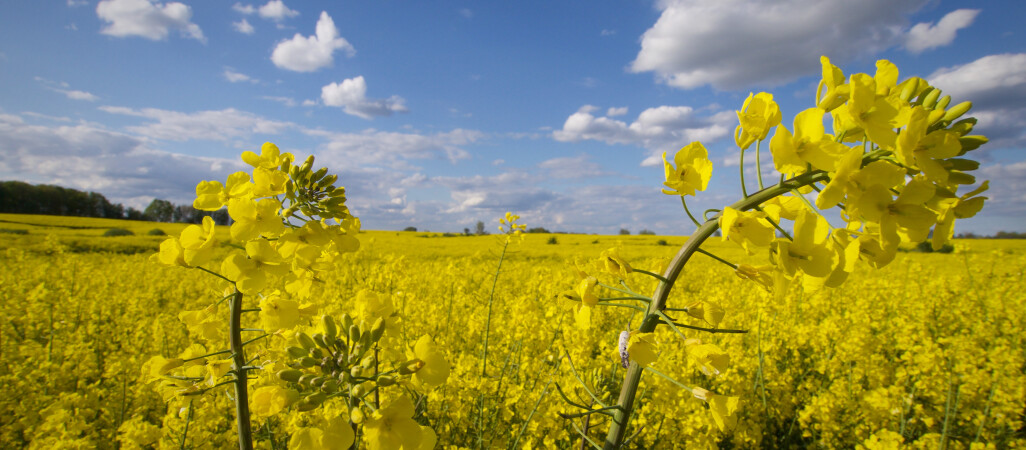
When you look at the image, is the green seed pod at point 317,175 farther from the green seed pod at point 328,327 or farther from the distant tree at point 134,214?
the distant tree at point 134,214

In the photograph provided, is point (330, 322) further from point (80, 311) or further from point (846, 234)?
point (80, 311)

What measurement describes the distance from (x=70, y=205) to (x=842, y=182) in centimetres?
6914

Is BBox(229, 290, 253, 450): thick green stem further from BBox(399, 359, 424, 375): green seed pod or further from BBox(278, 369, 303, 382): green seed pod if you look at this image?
BBox(399, 359, 424, 375): green seed pod

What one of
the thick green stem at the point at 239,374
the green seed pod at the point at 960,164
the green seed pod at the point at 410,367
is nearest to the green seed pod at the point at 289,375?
the green seed pod at the point at 410,367

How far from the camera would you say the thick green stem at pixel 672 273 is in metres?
1.02

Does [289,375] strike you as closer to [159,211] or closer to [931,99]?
[931,99]

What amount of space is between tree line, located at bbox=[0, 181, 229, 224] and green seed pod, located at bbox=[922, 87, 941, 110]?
48461 mm

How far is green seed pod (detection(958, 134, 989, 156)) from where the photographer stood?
98 cm

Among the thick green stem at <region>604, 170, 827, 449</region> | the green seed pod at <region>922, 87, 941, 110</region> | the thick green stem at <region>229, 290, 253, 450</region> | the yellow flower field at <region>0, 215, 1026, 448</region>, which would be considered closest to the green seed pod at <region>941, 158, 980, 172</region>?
the green seed pod at <region>922, 87, 941, 110</region>

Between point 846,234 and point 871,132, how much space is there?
26 centimetres

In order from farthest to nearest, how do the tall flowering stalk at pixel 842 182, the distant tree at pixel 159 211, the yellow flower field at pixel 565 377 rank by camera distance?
the distant tree at pixel 159 211 < the yellow flower field at pixel 565 377 < the tall flowering stalk at pixel 842 182

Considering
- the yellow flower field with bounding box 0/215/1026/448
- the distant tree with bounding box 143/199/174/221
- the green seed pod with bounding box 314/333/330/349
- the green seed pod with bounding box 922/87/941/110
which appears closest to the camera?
the green seed pod with bounding box 922/87/941/110

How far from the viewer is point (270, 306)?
1.45 metres

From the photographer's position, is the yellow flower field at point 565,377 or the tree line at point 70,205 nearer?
the yellow flower field at point 565,377
